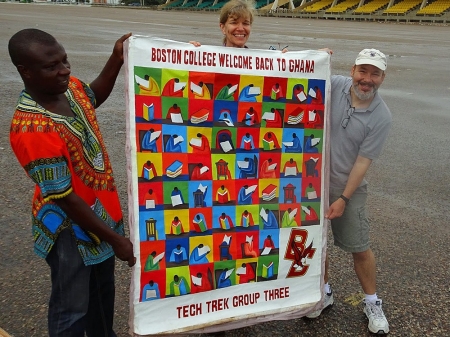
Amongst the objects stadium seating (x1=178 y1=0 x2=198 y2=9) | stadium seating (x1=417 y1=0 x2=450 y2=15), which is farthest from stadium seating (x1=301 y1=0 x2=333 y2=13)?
stadium seating (x1=178 y1=0 x2=198 y2=9)

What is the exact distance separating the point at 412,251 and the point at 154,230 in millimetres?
2467

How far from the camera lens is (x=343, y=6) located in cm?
6084

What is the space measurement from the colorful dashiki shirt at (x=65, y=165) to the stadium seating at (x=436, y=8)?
176 feet

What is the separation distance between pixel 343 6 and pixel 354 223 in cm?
6340

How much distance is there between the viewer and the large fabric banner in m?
2.42

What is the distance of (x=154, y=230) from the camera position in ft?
8.08

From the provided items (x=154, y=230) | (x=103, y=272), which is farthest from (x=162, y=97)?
(x=103, y=272)

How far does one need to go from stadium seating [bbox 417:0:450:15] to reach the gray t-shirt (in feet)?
171

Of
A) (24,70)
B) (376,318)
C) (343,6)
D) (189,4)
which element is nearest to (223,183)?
(24,70)

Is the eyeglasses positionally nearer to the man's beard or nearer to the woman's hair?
the man's beard

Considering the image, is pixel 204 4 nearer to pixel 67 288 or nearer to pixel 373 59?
pixel 373 59

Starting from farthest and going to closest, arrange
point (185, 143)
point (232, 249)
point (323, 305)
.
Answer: point (323, 305) < point (232, 249) < point (185, 143)

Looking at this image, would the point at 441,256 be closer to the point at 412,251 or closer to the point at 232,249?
the point at 412,251

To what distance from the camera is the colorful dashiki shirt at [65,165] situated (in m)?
1.76
